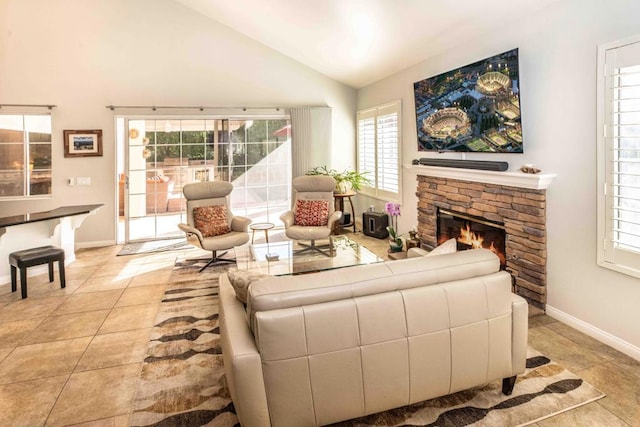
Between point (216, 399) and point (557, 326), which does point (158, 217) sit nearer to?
point (216, 399)

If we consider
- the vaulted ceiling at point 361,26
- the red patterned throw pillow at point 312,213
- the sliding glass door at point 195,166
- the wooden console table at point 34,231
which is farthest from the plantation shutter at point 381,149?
the wooden console table at point 34,231

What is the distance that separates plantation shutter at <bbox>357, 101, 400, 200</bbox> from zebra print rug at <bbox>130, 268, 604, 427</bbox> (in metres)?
3.64

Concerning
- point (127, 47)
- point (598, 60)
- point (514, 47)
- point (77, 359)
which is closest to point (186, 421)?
point (77, 359)

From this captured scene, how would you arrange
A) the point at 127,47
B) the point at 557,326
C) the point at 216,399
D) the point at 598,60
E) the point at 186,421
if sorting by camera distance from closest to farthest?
1. the point at 186,421
2. the point at 216,399
3. the point at 598,60
4. the point at 557,326
5. the point at 127,47

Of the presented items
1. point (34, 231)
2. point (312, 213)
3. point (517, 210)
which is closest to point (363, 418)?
point (517, 210)

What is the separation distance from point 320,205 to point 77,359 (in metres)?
3.45

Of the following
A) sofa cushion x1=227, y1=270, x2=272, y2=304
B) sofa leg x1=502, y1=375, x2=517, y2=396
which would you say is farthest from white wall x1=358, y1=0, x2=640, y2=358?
sofa cushion x1=227, y1=270, x2=272, y2=304

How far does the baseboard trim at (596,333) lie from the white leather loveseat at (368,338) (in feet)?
3.67

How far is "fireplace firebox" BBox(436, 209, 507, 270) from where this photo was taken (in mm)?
3824

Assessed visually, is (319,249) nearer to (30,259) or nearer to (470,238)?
(470,238)

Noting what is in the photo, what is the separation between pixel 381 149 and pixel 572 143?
11.3ft

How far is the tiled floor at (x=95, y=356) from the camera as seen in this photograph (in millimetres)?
2123

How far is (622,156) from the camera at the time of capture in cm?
257

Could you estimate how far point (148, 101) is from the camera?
242 inches
